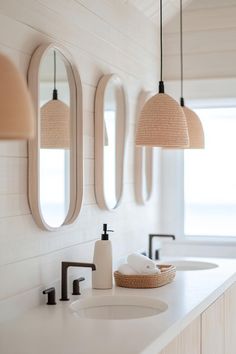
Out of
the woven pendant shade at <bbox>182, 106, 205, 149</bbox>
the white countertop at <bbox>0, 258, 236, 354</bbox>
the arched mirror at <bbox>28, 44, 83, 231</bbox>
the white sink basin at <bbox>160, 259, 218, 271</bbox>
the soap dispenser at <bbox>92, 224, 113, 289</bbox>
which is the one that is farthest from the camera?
the white sink basin at <bbox>160, 259, 218, 271</bbox>

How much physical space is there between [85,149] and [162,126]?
430 millimetres

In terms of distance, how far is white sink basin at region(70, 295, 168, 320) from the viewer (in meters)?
2.68

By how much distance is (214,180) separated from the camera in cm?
444

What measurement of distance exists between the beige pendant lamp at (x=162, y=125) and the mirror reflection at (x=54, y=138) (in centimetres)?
33

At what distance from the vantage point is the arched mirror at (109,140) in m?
3.20

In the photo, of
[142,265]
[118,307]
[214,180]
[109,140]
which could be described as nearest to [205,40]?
[214,180]

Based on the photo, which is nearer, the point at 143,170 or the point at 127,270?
the point at 127,270

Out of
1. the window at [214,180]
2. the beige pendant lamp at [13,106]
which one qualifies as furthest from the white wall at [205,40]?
the beige pendant lamp at [13,106]

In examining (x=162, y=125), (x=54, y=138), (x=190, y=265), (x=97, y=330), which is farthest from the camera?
(x=190, y=265)

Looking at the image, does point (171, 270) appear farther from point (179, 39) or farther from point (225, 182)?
point (179, 39)

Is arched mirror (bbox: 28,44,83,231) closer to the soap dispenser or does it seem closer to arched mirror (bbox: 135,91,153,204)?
the soap dispenser

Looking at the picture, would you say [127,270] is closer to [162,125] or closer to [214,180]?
[162,125]

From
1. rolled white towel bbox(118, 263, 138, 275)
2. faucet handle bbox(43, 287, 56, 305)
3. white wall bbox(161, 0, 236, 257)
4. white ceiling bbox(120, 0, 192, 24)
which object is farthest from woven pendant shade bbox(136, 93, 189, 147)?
white wall bbox(161, 0, 236, 257)

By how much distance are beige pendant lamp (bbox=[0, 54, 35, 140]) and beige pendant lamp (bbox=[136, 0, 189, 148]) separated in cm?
144
